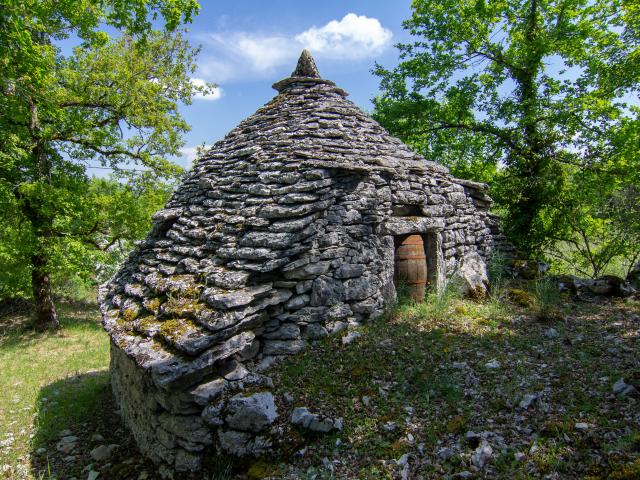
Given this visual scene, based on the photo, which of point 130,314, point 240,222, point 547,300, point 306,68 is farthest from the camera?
point 306,68

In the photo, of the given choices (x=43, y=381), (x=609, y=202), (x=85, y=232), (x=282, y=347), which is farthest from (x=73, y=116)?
(x=609, y=202)

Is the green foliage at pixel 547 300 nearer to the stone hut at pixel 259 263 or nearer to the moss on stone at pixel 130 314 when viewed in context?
the stone hut at pixel 259 263

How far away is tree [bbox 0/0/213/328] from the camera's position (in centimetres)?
881

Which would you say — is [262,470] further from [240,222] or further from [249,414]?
[240,222]

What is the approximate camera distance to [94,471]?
4.15m

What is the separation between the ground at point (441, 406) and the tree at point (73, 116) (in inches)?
206

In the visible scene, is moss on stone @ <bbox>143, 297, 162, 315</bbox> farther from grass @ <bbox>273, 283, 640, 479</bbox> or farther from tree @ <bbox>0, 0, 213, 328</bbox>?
tree @ <bbox>0, 0, 213, 328</bbox>

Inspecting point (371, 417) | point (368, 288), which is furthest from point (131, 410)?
point (368, 288)

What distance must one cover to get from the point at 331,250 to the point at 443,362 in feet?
6.11

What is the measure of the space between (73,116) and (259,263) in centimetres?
874

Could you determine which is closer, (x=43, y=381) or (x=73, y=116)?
(x=43, y=381)

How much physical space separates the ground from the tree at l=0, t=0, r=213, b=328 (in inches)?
206

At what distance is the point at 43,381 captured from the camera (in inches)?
283

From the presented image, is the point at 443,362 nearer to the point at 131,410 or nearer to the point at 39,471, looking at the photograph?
the point at 131,410
